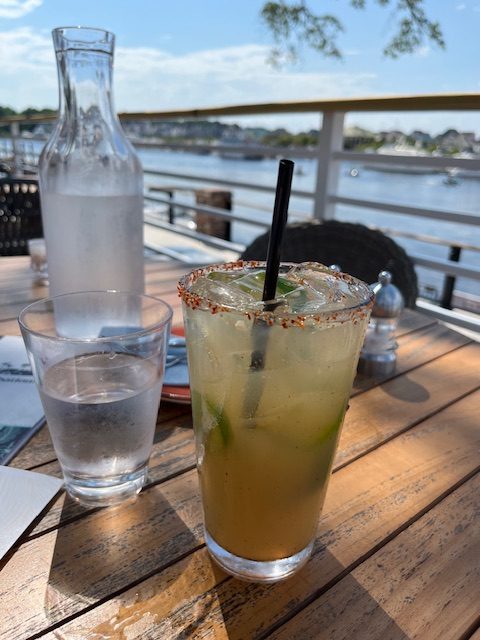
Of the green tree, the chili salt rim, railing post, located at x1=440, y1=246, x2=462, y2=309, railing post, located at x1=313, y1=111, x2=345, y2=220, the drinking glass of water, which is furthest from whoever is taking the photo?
the green tree

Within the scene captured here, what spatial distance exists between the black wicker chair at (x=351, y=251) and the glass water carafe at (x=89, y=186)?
0.82 m

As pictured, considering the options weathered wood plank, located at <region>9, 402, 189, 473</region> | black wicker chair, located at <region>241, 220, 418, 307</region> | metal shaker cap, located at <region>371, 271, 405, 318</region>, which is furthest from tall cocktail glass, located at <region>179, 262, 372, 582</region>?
black wicker chair, located at <region>241, 220, 418, 307</region>

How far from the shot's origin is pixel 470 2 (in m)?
6.55

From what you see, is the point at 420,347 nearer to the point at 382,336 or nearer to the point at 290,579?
the point at 382,336

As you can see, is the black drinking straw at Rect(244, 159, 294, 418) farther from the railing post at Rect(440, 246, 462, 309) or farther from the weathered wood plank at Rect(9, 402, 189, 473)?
the railing post at Rect(440, 246, 462, 309)

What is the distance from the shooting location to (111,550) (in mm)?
524

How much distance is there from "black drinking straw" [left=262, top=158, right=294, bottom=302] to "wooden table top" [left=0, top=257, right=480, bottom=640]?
0.95ft

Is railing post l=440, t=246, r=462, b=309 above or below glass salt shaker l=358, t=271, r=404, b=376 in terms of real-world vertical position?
below

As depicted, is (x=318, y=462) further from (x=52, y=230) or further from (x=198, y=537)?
(x=52, y=230)

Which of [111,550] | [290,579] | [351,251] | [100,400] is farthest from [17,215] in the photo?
[290,579]

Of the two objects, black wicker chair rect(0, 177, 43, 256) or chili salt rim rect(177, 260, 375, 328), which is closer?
chili salt rim rect(177, 260, 375, 328)

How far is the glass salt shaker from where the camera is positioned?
3.18 ft

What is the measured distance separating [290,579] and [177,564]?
12cm

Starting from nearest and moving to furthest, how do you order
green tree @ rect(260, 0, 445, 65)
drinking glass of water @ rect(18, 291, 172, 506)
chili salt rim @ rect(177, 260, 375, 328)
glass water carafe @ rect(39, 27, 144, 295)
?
1. chili salt rim @ rect(177, 260, 375, 328)
2. drinking glass of water @ rect(18, 291, 172, 506)
3. glass water carafe @ rect(39, 27, 144, 295)
4. green tree @ rect(260, 0, 445, 65)
